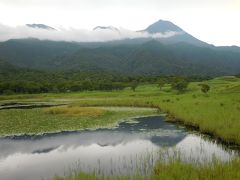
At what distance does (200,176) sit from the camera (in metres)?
17.6

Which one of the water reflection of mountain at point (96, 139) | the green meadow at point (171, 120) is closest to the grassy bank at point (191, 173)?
the green meadow at point (171, 120)

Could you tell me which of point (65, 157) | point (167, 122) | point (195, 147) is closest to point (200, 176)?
point (195, 147)

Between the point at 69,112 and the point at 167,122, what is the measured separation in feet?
60.8

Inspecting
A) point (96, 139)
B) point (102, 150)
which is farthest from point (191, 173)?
point (96, 139)

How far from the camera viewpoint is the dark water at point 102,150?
2308 cm

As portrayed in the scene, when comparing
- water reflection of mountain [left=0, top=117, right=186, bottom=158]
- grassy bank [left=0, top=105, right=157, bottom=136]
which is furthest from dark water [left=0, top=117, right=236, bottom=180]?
grassy bank [left=0, top=105, right=157, bottom=136]

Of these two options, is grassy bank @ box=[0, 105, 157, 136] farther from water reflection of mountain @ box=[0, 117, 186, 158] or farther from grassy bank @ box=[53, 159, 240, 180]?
grassy bank @ box=[53, 159, 240, 180]

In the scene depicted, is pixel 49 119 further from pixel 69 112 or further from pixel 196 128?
pixel 196 128

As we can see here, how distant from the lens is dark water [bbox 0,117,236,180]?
23.1 meters

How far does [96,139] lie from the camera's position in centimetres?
3469

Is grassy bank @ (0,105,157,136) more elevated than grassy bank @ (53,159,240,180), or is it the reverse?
grassy bank @ (53,159,240,180)

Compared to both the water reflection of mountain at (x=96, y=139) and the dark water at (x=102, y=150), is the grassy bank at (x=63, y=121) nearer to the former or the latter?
the water reflection of mountain at (x=96, y=139)

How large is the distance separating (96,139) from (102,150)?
4969 mm

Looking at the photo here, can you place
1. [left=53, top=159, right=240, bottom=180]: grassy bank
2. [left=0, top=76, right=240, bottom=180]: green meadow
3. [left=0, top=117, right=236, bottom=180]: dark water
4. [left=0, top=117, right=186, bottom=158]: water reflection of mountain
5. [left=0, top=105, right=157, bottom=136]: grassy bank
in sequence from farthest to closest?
1. [left=0, top=105, right=157, bottom=136]: grassy bank
2. [left=0, top=117, right=186, bottom=158]: water reflection of mountain
3. [left=0, top=117, right=236, bottom=180]: dark water
4. [left=0, top=76, right=240, bottom=180]: green meadow
5. [left=53, top=159, right=240, bottom=180]: grassy bank
